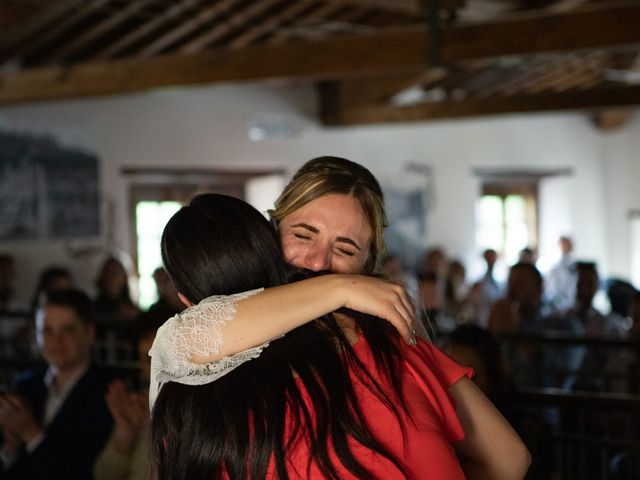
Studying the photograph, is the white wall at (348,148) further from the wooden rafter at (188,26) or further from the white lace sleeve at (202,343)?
the white lace sleeve at (202,343)

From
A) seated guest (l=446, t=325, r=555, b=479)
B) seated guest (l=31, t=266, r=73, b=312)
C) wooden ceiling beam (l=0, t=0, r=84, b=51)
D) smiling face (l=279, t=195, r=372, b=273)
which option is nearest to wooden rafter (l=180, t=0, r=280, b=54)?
wooden ceiling beam (l=0, t=0, r=84, b=51)

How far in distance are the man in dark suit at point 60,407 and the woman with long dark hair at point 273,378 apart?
1.51 m

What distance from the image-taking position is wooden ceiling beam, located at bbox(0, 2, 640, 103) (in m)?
4.84

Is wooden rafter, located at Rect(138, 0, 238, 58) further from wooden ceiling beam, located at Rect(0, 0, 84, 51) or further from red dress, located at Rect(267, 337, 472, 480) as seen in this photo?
red dress, located at Rect(267, 337, 472, 480)

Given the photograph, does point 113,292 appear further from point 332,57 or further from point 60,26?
point 332,57

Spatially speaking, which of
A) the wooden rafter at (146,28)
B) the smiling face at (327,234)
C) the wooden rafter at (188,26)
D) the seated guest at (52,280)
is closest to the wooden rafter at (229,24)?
the wooden rafter at (188,26)

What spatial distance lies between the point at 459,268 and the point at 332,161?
752 centimetres

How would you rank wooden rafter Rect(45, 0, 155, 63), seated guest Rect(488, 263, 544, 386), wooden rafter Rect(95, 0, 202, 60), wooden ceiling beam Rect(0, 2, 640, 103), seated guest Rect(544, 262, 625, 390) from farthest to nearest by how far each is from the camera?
1. wooden rafter Rect(95, 0, 202, 60)
2. wooden rafter Rect(45, 0, 155, 63)
3. seated guest Rect(488, 263, 544, 386)
4. wooden ceiling beam Rect(0, 2, 640, 103)
5. seated guest Rect(544, 262, 625, 390)

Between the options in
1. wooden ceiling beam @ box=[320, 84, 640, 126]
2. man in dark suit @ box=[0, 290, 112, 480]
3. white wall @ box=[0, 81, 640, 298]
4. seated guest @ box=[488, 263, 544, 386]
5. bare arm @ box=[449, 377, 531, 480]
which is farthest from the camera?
wooden ceiling beam @ box=[320, 84, 640, 126]

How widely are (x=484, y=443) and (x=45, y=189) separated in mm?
6248

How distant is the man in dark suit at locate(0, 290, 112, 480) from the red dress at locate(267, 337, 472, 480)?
65.3 inches

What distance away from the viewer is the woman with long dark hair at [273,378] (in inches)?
45.3

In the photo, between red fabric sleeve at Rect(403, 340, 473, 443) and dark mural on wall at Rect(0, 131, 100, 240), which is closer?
red fabric sleeve at Rect(403, 340, 473, 443)

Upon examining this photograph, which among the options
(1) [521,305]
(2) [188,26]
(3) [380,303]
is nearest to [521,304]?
(1) [521,305]
